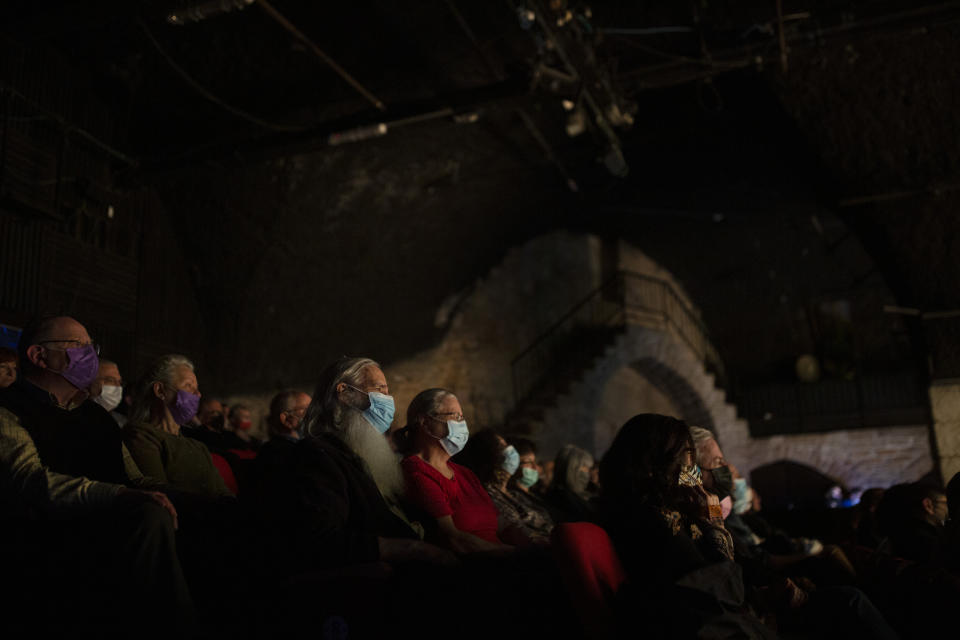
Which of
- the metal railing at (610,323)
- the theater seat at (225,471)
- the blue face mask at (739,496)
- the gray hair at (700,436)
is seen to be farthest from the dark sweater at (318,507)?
the metal railing at (610,323)

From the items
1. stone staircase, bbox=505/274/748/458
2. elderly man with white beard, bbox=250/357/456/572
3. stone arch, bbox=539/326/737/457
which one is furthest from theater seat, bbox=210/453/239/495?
stone arch, bbox=539/326/737/457

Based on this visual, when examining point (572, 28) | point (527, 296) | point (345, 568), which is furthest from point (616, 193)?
point (345, 568)

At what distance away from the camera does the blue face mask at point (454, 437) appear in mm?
3496

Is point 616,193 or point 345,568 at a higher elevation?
point 616,193

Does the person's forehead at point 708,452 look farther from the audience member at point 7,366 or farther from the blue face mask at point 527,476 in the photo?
the audience member at point 7,366

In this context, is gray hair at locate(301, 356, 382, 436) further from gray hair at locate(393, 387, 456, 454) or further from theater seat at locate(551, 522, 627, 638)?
theater seat at locate(551, 522, 627, 638)

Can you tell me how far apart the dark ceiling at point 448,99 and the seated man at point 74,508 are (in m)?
3.22

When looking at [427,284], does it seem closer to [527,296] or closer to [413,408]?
[527,296]

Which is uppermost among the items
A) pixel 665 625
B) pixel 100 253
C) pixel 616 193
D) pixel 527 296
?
pixel 616 193

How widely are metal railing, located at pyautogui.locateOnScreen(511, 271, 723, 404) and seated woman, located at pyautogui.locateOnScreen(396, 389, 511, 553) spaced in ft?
29.4

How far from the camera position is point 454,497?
3.43 m

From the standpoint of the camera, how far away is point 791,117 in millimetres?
7387

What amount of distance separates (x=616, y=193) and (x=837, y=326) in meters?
5.36

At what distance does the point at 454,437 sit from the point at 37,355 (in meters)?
1.57
